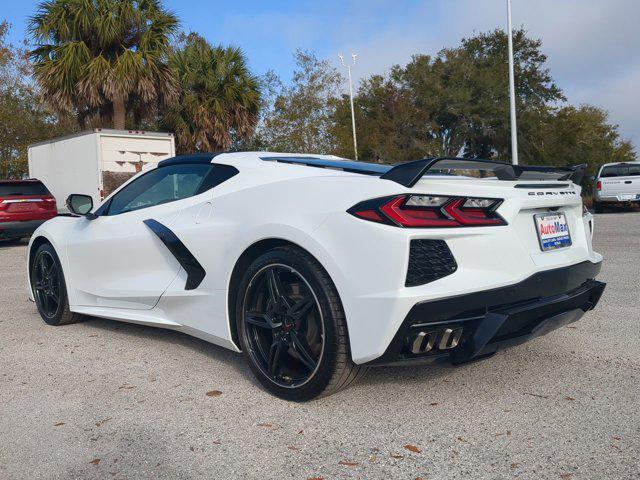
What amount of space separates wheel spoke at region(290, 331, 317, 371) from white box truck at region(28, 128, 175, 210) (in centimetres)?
1267

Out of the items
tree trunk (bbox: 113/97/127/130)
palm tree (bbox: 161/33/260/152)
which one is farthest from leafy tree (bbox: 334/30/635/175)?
tree trunk (bbox: 113/97/127/130)

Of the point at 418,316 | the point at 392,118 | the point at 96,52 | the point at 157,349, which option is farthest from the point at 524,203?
the point at 392,118

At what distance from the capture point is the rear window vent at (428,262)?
9.27 feet

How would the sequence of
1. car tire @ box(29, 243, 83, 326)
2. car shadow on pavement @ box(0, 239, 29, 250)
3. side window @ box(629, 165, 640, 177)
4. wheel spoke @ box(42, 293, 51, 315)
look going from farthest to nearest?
side window @ box(629, 165, 640, 177)
car shadow on pavement @ box(0, 239, 29, 250)
wheel spoke @ box(42, 293, 51, 315)
car tire @ box(29, 243, 83, 326)

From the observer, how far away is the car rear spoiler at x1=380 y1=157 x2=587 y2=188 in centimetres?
292

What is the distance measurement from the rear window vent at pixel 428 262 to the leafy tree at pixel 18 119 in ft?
89.6

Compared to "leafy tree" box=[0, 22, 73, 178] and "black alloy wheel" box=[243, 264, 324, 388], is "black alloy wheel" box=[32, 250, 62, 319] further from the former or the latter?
"leafy tree" box=[0, 22, 73, 178]

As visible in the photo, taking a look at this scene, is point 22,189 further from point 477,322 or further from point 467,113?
point 467,113

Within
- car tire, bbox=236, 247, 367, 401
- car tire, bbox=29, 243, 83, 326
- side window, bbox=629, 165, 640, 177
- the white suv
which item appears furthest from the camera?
side window, bbox=629, 165, 640, 177

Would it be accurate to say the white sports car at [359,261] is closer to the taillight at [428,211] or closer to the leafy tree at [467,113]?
the taillight at [428,211]

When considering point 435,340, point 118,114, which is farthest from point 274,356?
point 118,114

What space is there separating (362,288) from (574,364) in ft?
5.56

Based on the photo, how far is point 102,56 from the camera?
1972 centimetres

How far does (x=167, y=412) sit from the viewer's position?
10.8ft
